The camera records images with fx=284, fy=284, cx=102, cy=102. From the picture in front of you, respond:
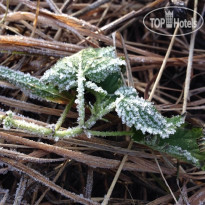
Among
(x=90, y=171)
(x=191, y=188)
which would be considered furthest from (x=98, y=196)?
(x=191, y=188)

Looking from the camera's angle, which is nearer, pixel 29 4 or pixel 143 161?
pixel 143 161

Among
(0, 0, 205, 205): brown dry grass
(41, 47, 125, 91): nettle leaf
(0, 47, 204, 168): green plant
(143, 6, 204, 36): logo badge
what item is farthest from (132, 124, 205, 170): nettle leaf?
Answer: (143, 6, 204, 36): logo badge

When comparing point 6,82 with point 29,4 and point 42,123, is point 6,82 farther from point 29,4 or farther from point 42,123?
point 29,4

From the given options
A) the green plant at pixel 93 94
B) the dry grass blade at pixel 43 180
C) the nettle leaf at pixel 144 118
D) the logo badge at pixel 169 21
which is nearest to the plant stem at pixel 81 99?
the green plant at pixel 93 94

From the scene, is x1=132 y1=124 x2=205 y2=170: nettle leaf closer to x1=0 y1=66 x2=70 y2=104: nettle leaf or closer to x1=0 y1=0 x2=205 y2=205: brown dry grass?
x1=0 y1=0 x2=205 y2=205: brown dry grass

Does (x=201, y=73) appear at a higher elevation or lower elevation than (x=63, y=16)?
lower

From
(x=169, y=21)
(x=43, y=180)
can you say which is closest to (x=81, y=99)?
(x=43, y=180)

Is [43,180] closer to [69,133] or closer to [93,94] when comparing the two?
[69,133]
